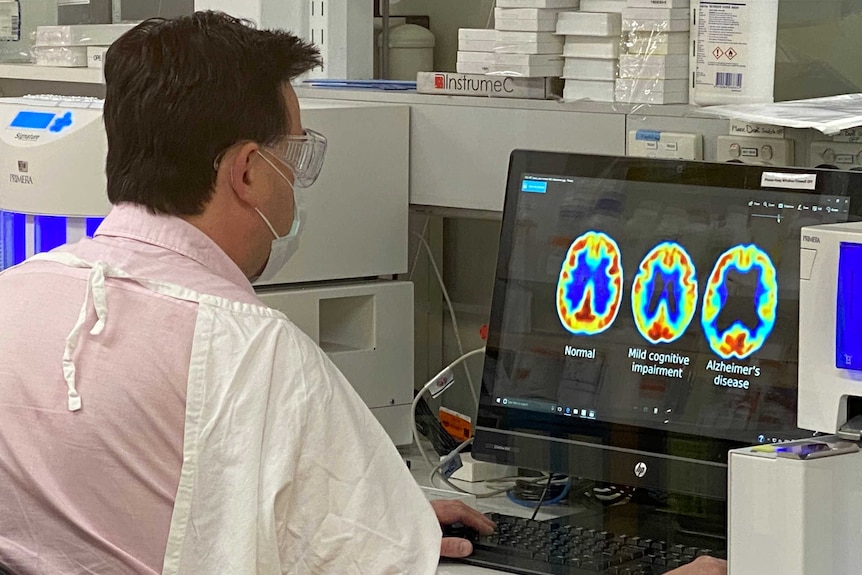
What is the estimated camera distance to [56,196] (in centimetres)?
228

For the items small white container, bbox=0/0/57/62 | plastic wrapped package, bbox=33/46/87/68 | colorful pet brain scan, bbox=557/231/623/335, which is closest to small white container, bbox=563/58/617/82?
colorful pet brain scan, bbox=557/231/623/335

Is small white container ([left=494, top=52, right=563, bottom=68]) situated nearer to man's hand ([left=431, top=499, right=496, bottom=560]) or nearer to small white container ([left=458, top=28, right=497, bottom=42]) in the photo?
small white container ([left=458, top=28, right=497, bottom=42])

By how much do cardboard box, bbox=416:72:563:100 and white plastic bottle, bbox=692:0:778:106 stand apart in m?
0.29

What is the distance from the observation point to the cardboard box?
2.10m

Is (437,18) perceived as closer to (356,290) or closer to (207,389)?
(356,290)

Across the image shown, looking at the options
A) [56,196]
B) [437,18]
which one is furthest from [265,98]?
[437,18]

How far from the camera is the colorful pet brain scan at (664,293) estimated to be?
5.82 feet

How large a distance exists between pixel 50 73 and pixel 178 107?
1.61 meters

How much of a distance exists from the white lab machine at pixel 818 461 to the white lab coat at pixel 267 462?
0.34 meters

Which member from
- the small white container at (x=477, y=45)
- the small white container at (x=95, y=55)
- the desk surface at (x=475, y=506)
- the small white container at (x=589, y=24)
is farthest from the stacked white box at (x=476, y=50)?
the small white container at (x=95, y=55)

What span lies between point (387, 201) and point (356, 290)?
0.17 meters

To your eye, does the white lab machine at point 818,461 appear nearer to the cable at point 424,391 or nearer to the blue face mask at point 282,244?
the blue face mask at point 282,244

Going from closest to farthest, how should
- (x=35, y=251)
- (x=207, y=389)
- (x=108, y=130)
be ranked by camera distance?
1. (x=207, y=389)
2. (x=108, y=130)
3. (x=35, y=251)

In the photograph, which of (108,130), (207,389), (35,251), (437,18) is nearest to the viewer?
Answer: (207,389)
